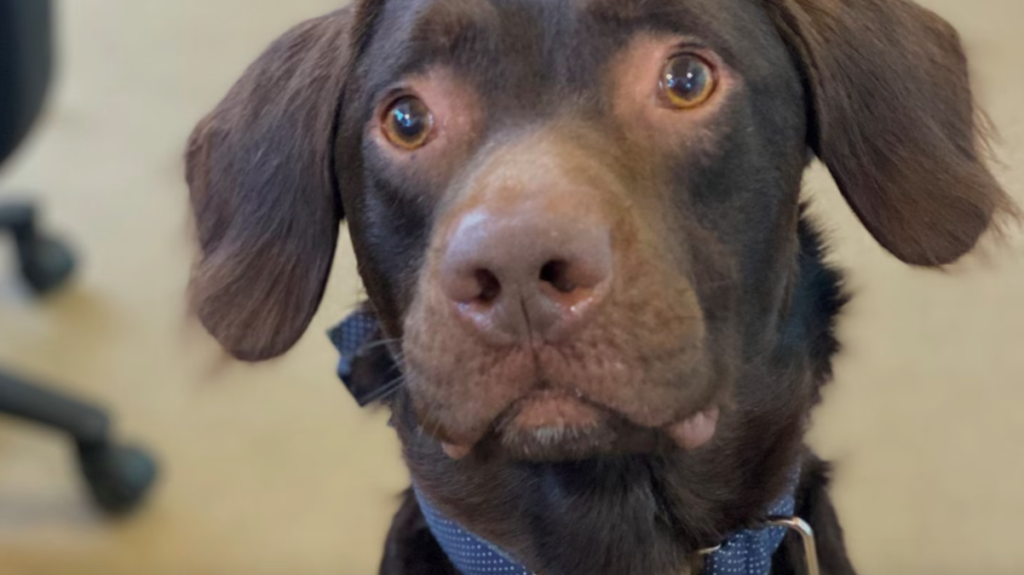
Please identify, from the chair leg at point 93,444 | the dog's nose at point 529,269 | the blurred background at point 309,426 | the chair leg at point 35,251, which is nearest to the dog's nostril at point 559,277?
the dog's nose at point 529,269

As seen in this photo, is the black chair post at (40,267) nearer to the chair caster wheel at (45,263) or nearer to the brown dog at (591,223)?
the chair caster wheel at (45,263)

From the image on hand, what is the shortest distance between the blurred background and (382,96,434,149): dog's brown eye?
0.67 m

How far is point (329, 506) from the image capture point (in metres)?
2.54

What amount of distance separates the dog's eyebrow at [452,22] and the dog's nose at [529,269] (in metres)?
0.29

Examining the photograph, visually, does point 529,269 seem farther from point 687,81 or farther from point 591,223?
point 687,81

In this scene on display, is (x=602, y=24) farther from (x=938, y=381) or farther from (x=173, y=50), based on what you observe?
(x=173, y=50)

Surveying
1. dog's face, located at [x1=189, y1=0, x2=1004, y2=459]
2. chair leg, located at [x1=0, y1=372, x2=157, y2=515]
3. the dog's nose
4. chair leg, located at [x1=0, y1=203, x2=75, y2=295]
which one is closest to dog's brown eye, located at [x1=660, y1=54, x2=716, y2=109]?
dog's face, located at [x1=189, y1=0, x2=1004, y2=459]

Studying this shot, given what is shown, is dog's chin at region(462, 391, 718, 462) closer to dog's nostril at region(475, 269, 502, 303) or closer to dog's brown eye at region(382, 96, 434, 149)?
dog's nostril at region(475, 269, 502, 303)

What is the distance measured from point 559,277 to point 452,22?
0.38m

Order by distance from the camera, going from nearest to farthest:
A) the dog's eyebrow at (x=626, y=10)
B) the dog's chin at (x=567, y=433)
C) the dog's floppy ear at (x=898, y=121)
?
the dog's chin at (x=567, y=433), the dog's eyebrow at (x=626, y=10), the dog's floppy ear at (x=898, y=121)

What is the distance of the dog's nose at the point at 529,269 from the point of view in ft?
3.45

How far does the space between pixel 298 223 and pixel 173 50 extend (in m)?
2.43

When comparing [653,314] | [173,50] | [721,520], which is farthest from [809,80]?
[173,50]

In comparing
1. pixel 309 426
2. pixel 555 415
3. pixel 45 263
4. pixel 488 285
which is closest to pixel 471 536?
pixel 555 415
